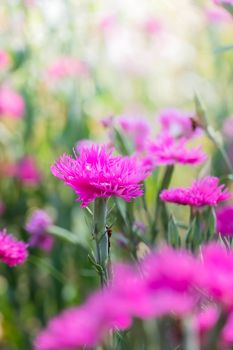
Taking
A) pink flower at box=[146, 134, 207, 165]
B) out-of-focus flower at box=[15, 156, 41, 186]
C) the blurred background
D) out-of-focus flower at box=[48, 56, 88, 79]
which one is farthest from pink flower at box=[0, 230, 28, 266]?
out-of-focus flower at box=[48, 56, 88, 79]

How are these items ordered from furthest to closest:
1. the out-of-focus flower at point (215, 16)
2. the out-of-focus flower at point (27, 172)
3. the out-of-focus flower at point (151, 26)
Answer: the out-of-focus flower at point (151, 26), the out-of-focus flower at point (215, 16), the out-of-focus flower at point (27, 172)

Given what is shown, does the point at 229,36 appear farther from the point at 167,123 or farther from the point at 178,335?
the point at 178,335

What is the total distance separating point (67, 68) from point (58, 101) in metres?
0.15

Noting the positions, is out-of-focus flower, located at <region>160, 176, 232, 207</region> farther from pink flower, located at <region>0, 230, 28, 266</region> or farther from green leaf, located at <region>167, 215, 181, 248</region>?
pink flower, located at <region>0, 230, 28, 266</region>

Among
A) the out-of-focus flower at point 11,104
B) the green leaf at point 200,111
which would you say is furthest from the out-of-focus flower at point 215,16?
the green leaf at point 200,111

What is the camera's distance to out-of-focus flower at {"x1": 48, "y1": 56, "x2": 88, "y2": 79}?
1929mm

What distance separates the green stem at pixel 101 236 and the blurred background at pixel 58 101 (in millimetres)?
573

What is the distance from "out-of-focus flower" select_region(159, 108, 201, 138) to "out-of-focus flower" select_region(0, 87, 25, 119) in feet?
2.63

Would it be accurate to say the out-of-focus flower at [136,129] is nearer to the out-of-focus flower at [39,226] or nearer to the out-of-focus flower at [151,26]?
the out-of-focus flower at [39,226]

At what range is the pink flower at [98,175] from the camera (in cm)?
68

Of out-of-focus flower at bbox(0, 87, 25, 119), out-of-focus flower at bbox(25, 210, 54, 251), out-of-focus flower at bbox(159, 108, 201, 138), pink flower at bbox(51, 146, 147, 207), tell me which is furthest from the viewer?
out-of-focus flower at bbox(0, 87, 25, 119)

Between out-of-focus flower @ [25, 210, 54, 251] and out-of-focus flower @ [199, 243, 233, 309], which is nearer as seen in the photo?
out-of-focus flower @ [199, 243, 233, 309]

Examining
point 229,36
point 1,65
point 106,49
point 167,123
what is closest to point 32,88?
point 1,65

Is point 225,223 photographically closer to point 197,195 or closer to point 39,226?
point 197,195
